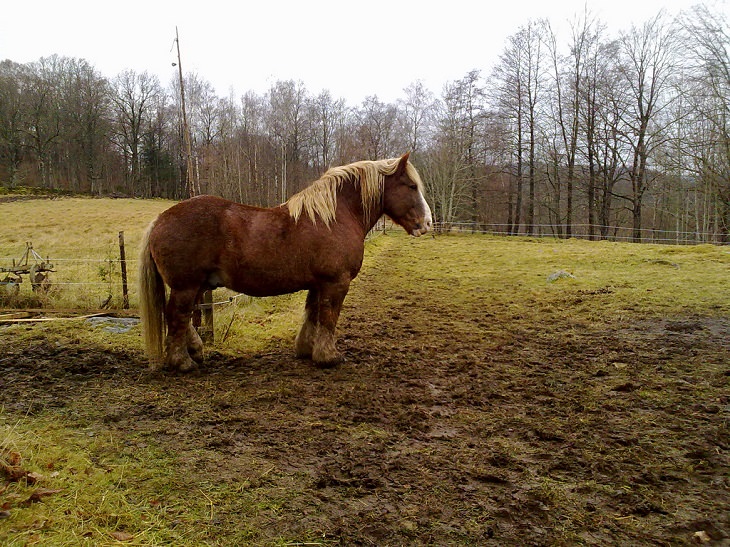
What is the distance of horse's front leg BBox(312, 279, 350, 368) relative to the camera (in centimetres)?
436

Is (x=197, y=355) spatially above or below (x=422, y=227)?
below

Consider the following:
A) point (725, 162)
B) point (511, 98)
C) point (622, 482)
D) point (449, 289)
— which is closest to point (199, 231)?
point (622, 482)

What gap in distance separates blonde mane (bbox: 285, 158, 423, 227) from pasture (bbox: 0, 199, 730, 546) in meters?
1.66

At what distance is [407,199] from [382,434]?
8.70 feet

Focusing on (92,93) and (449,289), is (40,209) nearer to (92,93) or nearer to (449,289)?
(92,93)

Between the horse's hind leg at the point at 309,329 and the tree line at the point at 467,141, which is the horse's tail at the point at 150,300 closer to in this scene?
the horse's hind leg at the point at 309,329

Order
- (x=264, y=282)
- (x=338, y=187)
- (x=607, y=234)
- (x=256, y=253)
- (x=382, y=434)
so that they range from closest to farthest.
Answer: (x=382, y=434) < (x=256, y=253) < (x=264, y=282) < (x=338, y=187) < (x=607, y=234)

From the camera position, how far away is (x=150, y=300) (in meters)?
4.12

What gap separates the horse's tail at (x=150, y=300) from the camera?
4098 mm

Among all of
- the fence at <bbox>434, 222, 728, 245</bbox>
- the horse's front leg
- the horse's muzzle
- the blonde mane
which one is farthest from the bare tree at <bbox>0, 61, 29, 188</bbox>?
the horse's muzzle

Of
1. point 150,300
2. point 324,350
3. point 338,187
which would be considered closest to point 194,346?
point 150,300

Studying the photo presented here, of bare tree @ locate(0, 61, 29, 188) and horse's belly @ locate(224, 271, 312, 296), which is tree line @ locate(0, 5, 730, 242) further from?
horse's belly @ locate(224, 271, 312, 296)

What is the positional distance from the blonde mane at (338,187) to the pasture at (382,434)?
5.44 feet

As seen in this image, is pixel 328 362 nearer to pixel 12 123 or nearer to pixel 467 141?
pixel 467 141
